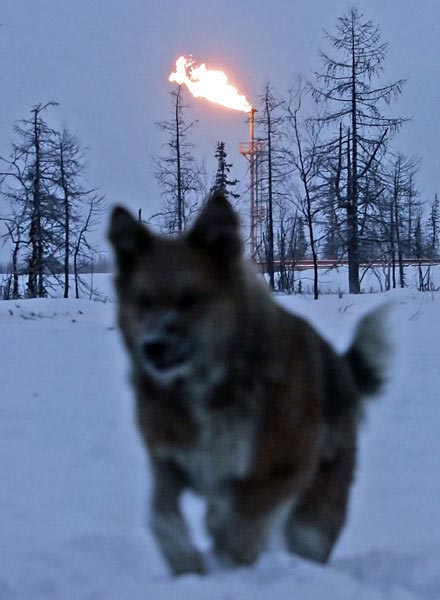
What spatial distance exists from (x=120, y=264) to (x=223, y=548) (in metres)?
1.45

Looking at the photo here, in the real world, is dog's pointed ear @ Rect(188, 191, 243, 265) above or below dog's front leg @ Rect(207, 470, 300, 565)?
above

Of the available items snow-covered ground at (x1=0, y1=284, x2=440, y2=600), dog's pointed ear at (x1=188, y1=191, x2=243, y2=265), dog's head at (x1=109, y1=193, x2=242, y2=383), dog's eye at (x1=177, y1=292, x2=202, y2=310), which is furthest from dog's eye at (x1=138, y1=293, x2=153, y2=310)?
snow-covered ground at (x1=0, y1=284, x2=440, y2=600)

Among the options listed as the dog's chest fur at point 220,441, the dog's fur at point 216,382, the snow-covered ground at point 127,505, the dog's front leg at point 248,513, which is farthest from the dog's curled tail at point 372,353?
the dog's chest fur at point 220,441

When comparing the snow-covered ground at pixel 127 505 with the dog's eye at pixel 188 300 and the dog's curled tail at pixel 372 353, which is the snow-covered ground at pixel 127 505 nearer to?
the dog's curled tail at pixel 372 353

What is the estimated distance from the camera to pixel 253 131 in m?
31.2

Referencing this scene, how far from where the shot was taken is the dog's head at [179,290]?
271cm

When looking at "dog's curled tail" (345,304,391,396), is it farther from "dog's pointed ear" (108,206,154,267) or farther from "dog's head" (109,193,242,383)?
"dog's pointed ear" (108,206,154,267)

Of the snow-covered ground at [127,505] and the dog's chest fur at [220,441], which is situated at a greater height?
the dog's chest fur at [220,441]

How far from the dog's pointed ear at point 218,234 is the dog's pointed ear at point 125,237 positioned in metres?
0.24

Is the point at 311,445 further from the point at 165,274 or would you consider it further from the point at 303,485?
the point at 165,274

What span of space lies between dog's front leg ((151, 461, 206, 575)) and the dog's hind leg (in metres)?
0.52

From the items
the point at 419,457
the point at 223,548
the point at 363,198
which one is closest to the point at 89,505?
the point at 223,548

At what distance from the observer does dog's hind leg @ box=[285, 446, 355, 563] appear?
315 centimetres

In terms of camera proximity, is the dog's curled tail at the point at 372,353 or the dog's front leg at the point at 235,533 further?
the dog's curled tail at the point at 372,353
